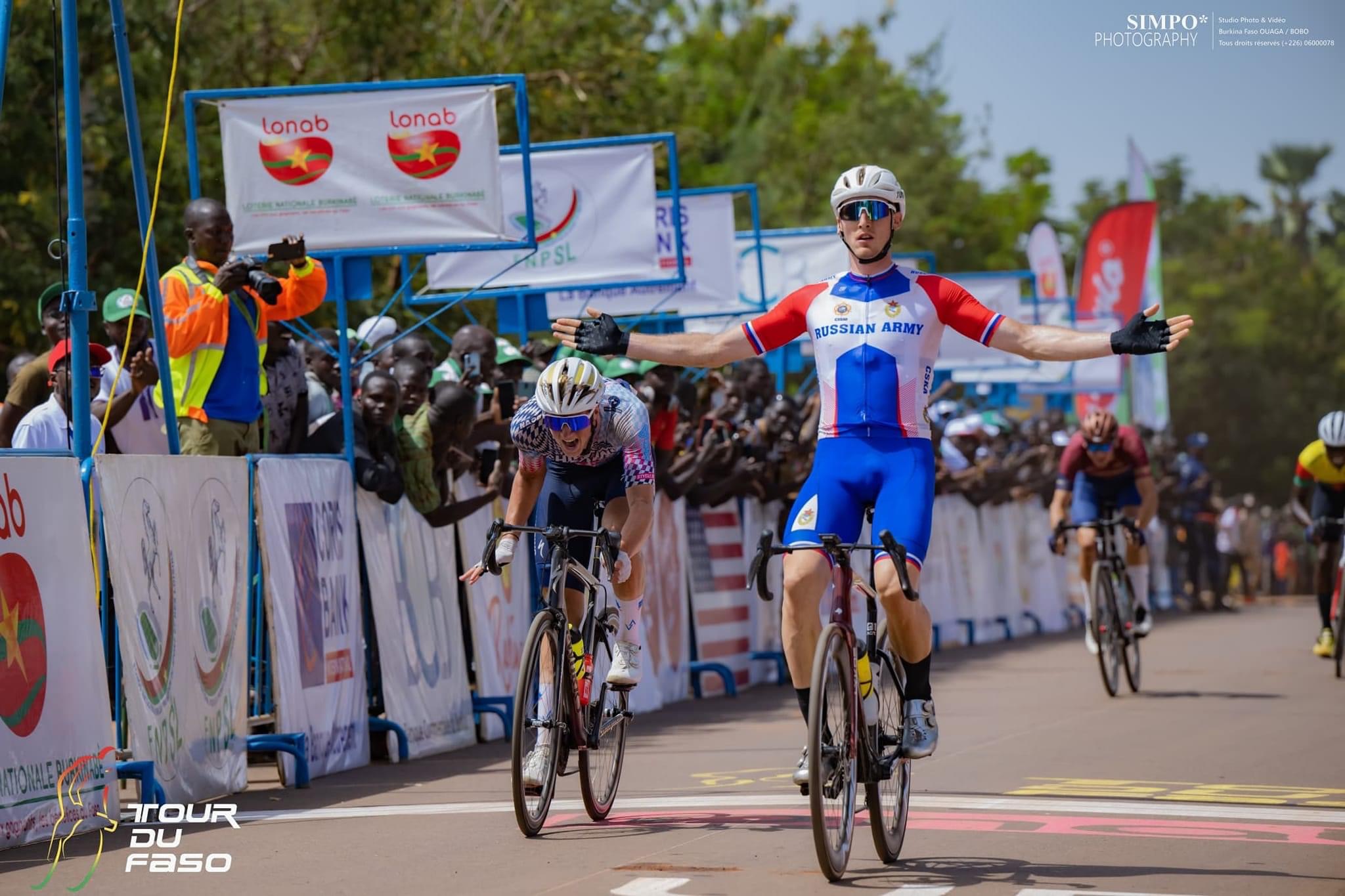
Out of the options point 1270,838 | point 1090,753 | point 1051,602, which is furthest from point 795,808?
point 1051,602

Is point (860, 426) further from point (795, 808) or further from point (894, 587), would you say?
point (795, 808)

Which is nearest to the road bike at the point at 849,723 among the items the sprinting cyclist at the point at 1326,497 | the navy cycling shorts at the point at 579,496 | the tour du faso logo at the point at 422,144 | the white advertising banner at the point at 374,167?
the navy cycling shorts at the point at 579,496

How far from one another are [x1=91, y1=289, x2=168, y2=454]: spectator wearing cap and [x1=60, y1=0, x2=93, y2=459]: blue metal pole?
0.23 metres

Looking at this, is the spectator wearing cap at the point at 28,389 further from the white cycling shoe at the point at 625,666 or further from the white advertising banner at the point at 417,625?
the white cycling shoe at the point at 625,666

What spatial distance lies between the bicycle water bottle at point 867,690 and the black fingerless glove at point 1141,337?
1.50m

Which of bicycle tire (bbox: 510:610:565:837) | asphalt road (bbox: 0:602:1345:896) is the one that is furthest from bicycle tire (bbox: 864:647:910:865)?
bicycle tire (bbox: 510:610:565:837)

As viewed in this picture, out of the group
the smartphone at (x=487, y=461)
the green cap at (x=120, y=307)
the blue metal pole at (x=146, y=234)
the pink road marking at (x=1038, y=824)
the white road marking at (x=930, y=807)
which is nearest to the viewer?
the pink road marking at (x=1038, y=824)

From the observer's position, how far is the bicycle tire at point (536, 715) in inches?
322

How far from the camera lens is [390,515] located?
1226 centimetres

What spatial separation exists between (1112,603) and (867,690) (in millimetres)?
8275

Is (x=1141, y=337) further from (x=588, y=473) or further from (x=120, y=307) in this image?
(x=120, y=307)

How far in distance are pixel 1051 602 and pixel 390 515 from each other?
17.2m

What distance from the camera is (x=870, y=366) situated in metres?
7.89

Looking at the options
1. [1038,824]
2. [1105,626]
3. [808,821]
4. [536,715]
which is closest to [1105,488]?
[1105,626]
